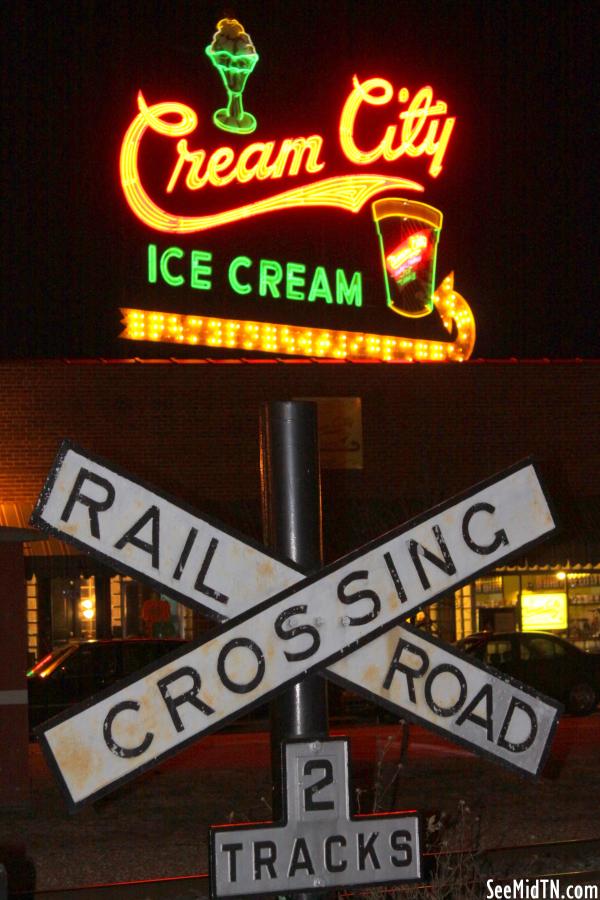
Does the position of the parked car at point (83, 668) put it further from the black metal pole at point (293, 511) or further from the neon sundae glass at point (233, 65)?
the black metal pole at point (293, 511)

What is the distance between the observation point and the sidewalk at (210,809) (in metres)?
8.73

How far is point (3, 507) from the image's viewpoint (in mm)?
19625

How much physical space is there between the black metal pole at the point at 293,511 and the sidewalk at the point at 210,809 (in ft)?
14.5

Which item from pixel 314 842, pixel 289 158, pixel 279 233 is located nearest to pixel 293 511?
pixel 314 842

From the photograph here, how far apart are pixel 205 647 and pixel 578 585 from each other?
20.4m

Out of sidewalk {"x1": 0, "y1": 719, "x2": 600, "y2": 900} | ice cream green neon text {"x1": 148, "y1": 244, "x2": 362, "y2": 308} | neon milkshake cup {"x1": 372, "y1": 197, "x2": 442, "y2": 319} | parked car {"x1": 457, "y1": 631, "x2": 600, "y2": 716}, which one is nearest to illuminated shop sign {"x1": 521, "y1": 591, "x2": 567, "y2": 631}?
parked car {"x1": 457, "y1": 631, "x2": 600, "y2": 716}

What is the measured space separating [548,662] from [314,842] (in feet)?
55.7

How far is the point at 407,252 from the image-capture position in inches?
907

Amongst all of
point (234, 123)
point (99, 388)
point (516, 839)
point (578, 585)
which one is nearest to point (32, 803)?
point (516, 839)

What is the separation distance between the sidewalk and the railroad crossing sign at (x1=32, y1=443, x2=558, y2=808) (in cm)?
444

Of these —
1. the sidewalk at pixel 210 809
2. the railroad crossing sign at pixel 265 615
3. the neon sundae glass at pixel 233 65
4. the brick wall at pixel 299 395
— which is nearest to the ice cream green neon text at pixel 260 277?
the brick wall at pixel 299 395

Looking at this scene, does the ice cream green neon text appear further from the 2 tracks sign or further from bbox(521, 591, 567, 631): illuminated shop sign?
the 2 tracks sign

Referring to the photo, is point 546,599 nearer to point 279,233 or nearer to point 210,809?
point 279,233

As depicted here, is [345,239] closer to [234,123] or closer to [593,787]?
[234,123]
